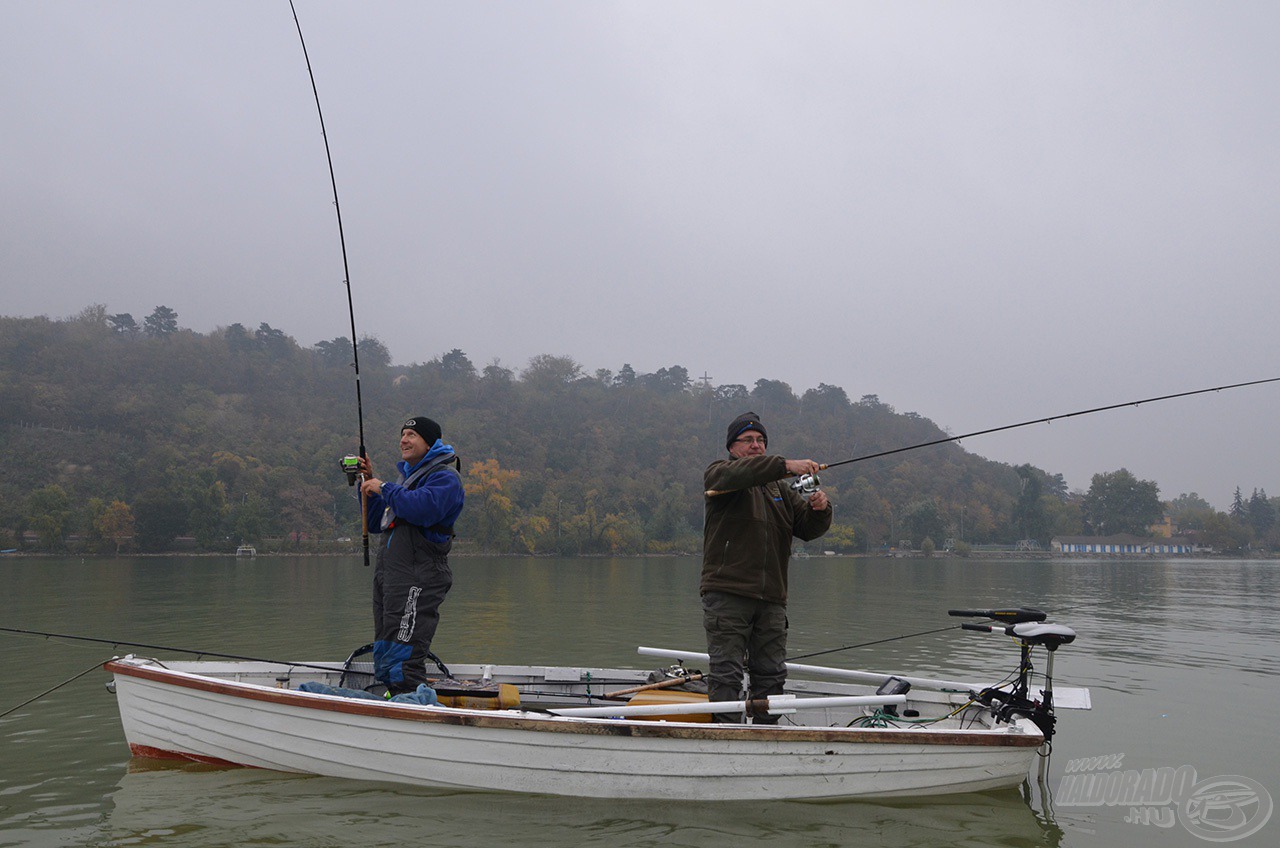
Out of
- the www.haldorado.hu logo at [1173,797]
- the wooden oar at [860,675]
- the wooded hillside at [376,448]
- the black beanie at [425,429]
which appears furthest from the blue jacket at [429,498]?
the wooded hillside at [376,448]

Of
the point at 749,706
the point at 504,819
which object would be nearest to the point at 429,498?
the point at 504,819

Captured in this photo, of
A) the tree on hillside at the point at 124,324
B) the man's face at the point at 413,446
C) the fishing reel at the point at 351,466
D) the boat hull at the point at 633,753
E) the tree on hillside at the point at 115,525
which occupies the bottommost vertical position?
the tree on hillside at the point at 115,525

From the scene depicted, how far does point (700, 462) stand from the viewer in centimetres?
10881

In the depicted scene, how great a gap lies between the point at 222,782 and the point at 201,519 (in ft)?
231

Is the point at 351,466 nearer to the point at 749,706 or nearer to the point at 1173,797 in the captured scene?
the point at 749,706

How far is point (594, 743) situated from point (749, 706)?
96cm

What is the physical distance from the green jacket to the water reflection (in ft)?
4.31

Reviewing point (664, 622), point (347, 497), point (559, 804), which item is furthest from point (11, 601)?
point (347, 497)

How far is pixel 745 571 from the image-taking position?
537cm

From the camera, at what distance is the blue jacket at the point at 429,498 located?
5.79 m

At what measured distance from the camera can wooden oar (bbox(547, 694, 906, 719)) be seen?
16.9 ft

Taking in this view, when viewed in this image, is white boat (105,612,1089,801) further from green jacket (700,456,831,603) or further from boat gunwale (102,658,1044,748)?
green jacket (700,456,831,603)

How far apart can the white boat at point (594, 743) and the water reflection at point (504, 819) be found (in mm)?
94

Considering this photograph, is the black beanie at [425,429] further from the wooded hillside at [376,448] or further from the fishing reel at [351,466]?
the wooded hillside at [376,448]
